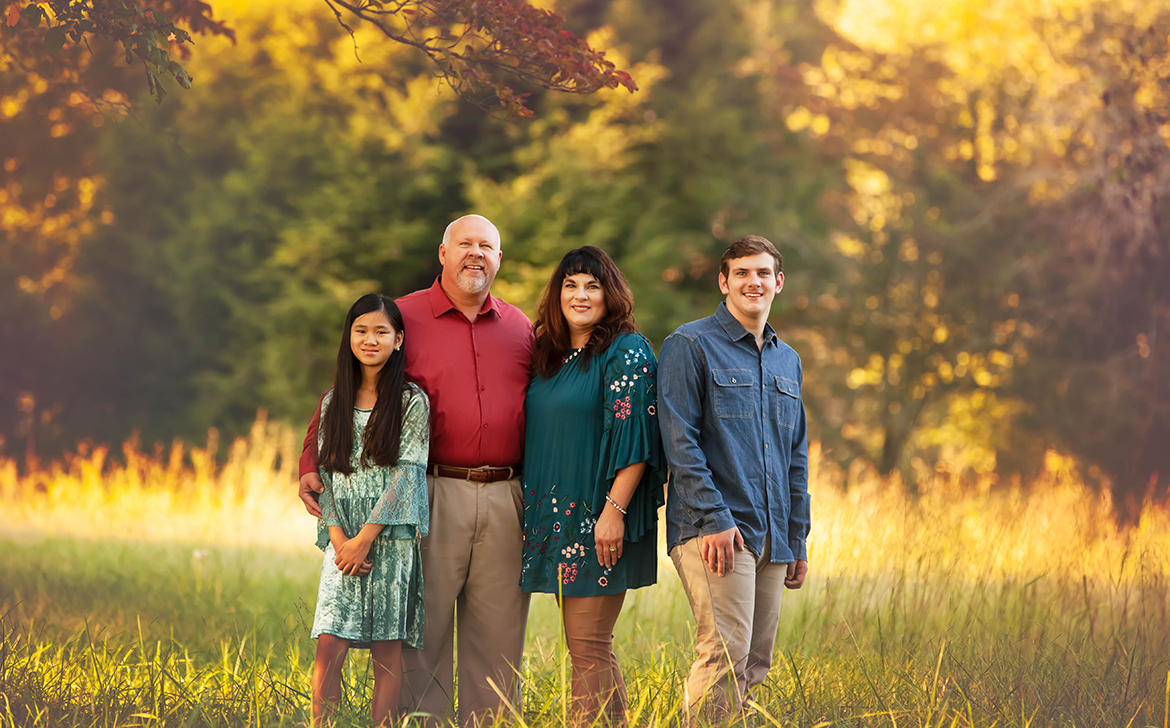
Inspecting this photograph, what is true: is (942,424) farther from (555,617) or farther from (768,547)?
(768,547)

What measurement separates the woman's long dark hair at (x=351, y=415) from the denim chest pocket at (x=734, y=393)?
106cm

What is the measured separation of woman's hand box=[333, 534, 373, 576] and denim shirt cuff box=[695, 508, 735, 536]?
3.60 feet

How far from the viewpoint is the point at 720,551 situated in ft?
9.90

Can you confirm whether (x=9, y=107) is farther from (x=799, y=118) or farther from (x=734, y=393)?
(x=734, y=393)

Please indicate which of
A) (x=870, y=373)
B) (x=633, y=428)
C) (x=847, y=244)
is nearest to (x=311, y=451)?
(x=633, y=428)

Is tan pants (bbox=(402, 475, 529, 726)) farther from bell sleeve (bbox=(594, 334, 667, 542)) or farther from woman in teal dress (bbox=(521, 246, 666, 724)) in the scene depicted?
bell sleeve (bbox=(594, 334, 667, 542))

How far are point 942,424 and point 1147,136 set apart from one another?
8.23 meters

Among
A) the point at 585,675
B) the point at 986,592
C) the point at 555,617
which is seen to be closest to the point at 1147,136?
the point at 986,592

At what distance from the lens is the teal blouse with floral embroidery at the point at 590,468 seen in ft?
10.7

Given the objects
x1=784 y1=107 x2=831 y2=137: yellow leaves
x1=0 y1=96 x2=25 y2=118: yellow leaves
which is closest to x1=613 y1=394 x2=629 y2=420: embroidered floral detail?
x1=784 y1=107 x2=831 y2=137: yellow leaves

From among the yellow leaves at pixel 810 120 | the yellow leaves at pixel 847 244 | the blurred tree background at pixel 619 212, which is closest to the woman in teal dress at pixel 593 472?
the blurred tree background at pixel 619 212

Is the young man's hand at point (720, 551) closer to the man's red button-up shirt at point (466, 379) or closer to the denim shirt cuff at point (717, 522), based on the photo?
the denim shirt cuff at point (717, 522)

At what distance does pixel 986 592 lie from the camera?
4820 millimetres

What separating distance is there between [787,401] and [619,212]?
9103 millimetres
